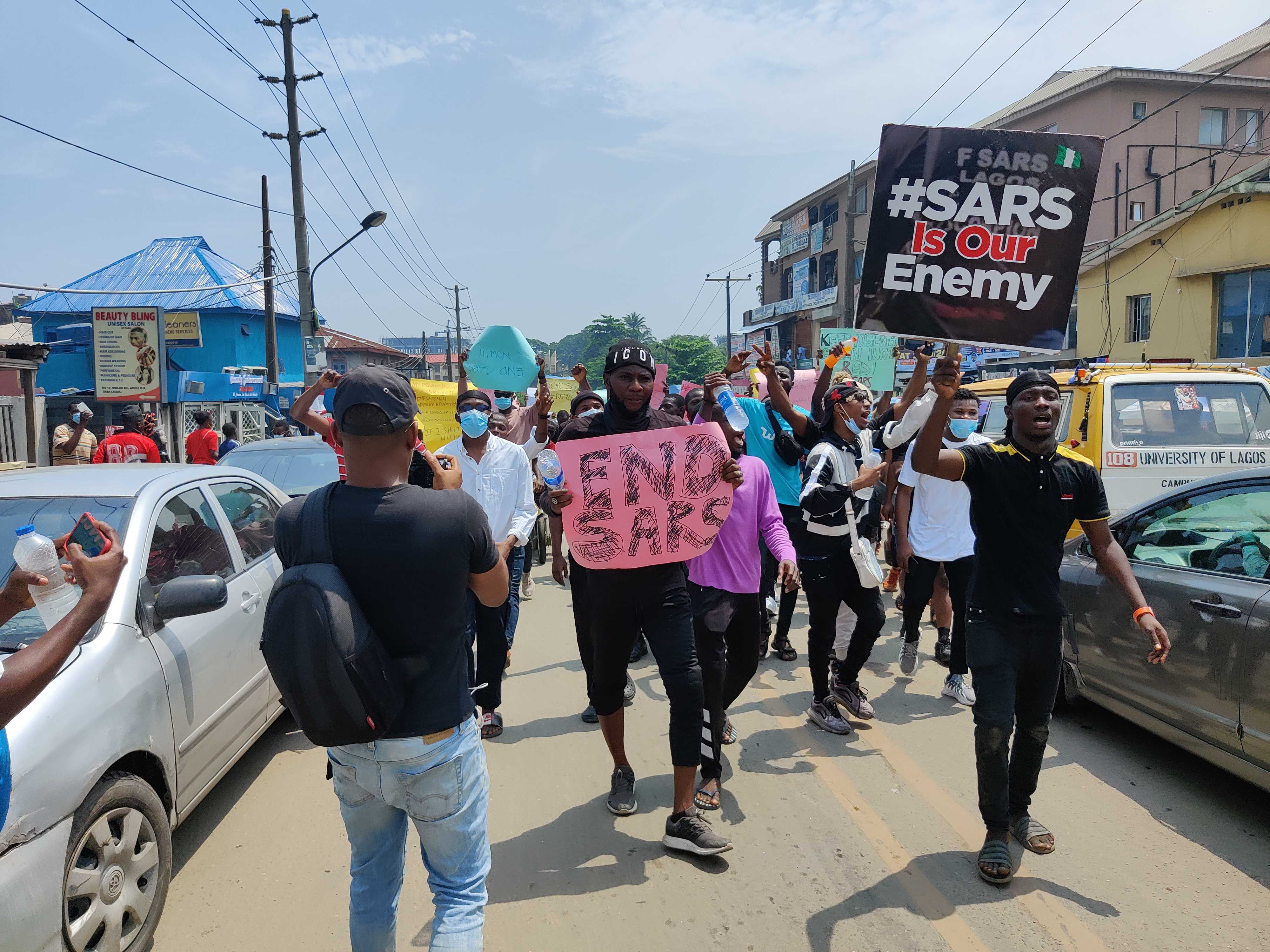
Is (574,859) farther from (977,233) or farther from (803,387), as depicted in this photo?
(803,387)

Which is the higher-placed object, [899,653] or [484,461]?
[484,461]

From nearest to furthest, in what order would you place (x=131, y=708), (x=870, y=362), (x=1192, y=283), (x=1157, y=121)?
1. (x=131, y=708)
2. (x=870, y=362)
3. (x=1192, y=283)
4. (x=1157, y=121)

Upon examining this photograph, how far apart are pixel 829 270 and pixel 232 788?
48.6 metres

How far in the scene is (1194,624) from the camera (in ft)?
12.4

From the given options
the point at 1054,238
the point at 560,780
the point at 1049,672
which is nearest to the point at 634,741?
the point at 560,780

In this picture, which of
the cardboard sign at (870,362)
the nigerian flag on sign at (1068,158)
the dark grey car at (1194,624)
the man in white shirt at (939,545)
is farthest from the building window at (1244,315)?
the nigerian flag on sign at (1068,158)

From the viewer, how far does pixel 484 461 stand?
4992 mm

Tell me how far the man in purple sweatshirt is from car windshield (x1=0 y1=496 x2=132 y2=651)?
2.49 meters

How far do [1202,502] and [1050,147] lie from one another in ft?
6.13

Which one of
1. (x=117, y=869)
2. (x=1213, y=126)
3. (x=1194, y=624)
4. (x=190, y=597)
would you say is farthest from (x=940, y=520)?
(x=1213, y=126)

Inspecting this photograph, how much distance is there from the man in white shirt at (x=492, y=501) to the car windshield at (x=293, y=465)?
366cm

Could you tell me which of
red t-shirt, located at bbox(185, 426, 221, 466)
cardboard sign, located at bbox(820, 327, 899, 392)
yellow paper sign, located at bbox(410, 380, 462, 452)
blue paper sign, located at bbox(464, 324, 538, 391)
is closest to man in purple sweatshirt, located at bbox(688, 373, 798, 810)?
blue paper sign, located at bbox(464, 324, 538, 391)

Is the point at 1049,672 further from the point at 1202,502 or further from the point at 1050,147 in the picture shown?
the point at 1050,147

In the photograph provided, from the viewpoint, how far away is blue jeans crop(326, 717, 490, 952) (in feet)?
7.07
